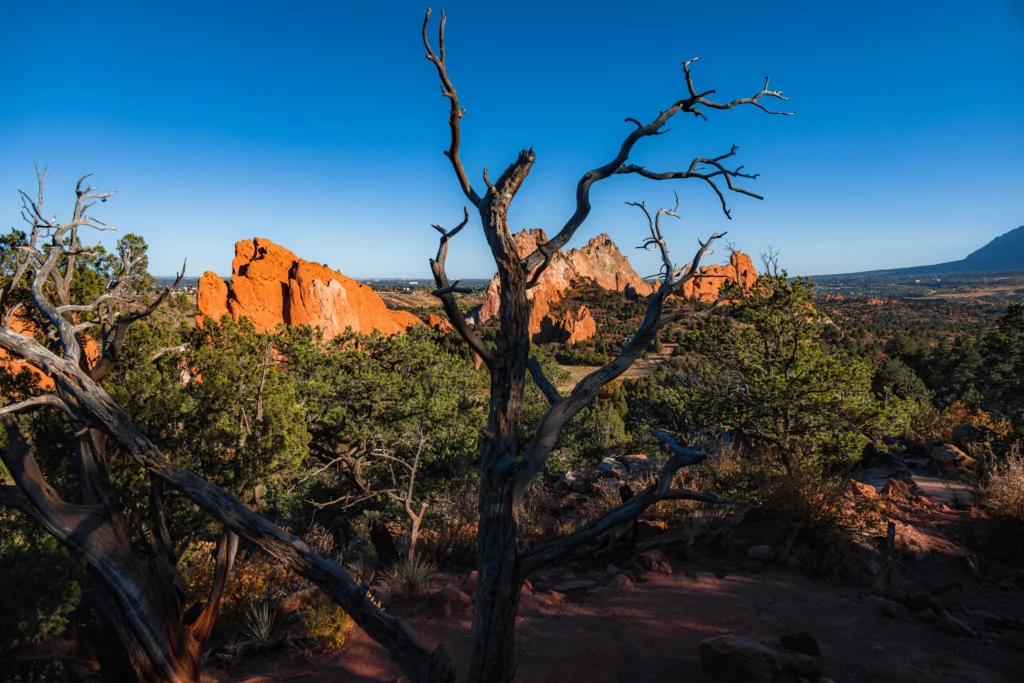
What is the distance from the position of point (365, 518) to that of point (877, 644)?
9356mm

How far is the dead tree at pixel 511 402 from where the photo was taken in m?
2.94

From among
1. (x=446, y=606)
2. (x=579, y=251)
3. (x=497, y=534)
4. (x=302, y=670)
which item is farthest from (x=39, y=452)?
(x=579, y=251)

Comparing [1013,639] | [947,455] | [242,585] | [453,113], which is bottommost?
[947,455]

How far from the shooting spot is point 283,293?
38938mm

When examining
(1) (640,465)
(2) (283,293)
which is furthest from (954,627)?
(2) (283,293)

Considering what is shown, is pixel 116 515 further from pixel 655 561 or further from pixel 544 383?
pixel 655 561

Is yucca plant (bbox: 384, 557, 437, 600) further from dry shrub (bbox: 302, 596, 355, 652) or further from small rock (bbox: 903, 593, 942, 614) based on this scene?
small rock (bbox: 903, 593, 942, 614)

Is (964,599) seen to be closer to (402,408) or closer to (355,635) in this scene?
(355,635)

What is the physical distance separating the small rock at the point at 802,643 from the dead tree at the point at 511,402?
252cm

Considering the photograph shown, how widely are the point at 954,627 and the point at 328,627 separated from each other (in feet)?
19.3

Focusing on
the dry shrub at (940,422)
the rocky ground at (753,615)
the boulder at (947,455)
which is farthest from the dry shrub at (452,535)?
the dry shrub at (940,422)

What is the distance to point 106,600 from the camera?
4527mm

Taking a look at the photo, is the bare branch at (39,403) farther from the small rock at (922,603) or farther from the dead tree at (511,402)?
the small rock at (922,603)

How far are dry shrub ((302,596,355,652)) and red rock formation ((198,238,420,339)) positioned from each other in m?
32.1
